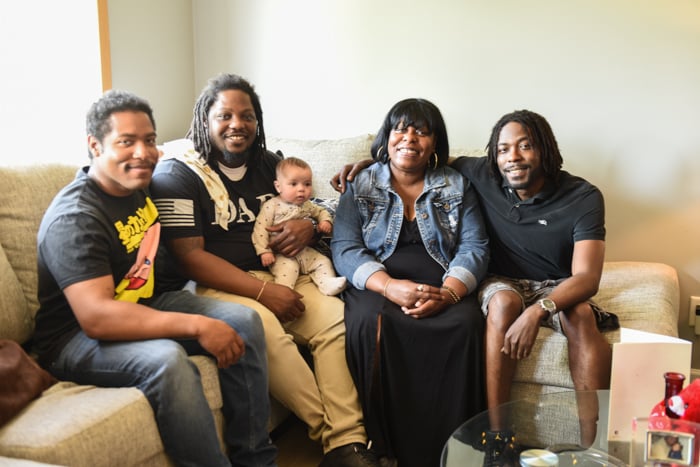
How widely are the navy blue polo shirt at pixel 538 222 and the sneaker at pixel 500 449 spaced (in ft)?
2.66

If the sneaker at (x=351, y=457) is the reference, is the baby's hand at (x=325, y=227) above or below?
above

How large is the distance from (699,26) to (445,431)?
182 cm

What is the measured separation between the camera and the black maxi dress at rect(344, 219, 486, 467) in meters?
1.93

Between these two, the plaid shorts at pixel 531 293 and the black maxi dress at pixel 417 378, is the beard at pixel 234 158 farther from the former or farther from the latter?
the plaid shorts at pixel 531 293


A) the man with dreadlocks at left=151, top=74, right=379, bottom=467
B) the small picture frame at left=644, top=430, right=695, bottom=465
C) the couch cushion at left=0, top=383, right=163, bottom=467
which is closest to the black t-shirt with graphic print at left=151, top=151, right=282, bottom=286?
the man with dreadlocks at left=151, top=74, right=379, bottom=467

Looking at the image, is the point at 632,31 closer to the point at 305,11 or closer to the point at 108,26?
the point at 305,11

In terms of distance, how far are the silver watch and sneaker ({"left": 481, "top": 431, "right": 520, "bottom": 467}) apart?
20.9 inches

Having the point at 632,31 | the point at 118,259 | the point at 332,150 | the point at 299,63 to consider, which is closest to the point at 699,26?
the point at 632,31

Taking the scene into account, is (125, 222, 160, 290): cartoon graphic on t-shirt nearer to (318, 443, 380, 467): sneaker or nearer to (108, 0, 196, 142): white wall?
(318, 443, 380, 467): sneaker

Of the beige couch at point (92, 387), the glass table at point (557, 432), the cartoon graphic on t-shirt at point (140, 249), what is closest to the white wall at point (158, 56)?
the beige couch at point (92, 387)

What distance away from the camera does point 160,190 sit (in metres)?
1.97

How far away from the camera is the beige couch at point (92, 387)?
4.40 feet

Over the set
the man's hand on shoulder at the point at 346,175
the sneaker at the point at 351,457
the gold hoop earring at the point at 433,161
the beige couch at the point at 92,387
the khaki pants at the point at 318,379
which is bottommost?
the sneaker at the point at 351,457

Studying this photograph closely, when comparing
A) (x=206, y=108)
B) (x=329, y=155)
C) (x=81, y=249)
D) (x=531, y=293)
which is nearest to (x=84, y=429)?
(x=81, y=249)
